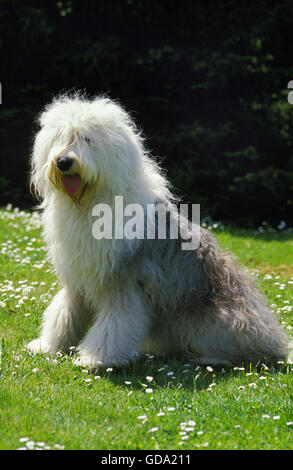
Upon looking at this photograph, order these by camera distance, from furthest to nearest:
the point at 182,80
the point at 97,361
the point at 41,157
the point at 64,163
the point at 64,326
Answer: the point at 182,80 < the point at 64,326 < the point at 41,157 < the point at 97,361 < the point at 64,163

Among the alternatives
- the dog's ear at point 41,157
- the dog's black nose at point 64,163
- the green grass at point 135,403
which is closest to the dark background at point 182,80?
the green grass at point 135,403

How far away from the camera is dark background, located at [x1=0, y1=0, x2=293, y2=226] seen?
11.1 meters

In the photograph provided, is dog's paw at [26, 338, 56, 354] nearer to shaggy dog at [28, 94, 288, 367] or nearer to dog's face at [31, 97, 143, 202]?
shaggy dog at [28, 94, 288, 367]

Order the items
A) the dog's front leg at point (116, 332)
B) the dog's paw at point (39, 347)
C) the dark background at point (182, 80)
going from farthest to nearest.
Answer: the dark background at point (182, 80)
the dog's paw at point (39, 347)
the dog's front leg at point (116, 332)

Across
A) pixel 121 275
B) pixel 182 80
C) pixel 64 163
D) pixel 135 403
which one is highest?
pixel 182 80

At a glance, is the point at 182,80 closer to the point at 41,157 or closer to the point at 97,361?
the point at 41,157

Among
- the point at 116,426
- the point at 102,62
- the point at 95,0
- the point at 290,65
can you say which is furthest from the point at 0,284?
the point at 290,65

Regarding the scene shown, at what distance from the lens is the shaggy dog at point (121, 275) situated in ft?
14.2

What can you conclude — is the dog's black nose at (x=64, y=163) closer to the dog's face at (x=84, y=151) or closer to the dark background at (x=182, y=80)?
the dog's face at (x=84, y=151)

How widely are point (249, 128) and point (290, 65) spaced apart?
1.58 meters

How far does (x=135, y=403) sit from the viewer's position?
379cm

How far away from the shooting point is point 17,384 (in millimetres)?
3932

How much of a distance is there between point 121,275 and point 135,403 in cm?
100

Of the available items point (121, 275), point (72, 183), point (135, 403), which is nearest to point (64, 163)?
point (72, 183)
